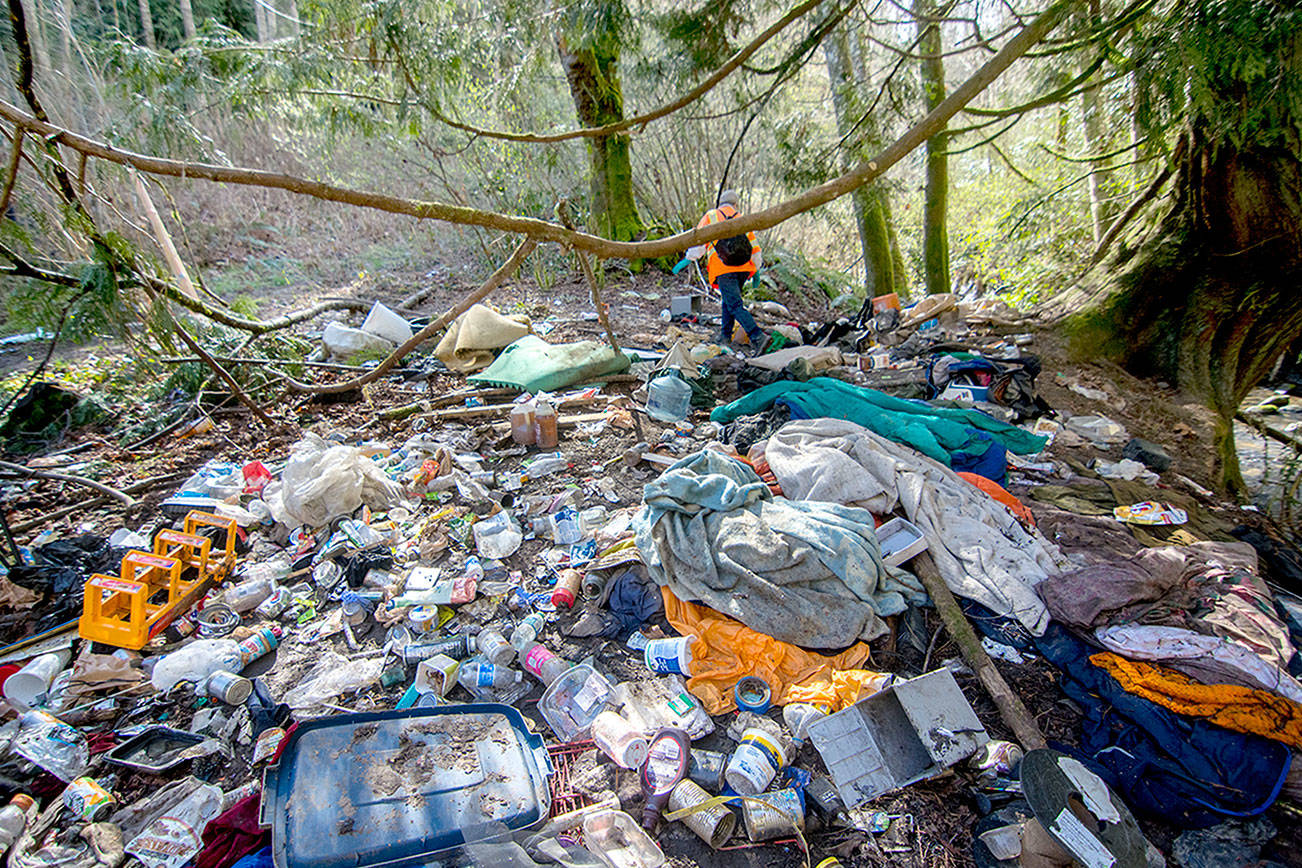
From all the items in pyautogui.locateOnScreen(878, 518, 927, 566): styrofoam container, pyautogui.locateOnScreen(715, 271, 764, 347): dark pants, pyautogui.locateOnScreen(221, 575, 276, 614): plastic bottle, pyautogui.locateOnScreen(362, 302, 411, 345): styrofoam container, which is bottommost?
pyautogui.locateOnScreen(878, 518, 927, 566): styrofoam container

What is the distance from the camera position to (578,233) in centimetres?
262

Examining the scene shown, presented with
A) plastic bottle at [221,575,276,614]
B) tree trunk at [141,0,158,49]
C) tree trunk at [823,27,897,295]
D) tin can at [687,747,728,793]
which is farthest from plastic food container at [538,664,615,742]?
tree trunk at [141,0,158,49]

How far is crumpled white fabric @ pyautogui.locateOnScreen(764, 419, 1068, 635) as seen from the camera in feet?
8.55

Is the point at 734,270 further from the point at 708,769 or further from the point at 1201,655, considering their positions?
the point at 708,769

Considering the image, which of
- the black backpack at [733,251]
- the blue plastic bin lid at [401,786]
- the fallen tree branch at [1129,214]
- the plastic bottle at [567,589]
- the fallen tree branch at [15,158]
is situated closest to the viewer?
the blue plastic bin lid at [401,786]

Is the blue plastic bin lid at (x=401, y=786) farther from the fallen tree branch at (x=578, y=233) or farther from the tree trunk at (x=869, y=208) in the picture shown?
the tree trunk at (x=869, y=208)

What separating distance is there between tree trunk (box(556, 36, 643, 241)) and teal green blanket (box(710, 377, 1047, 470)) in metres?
4.97

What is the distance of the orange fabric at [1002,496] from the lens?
3.07m

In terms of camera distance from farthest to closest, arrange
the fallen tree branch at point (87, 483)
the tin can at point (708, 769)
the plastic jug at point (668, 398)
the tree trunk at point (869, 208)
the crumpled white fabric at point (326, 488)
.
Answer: the tree trunk at point (869, 208) → the plastic jug at point (668, 398) → the fallen tree branch at point (87, 483) → the crumpled white fabric at point (326, 488) → the tin can at point (708, 769)

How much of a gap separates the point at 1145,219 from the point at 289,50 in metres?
7.12

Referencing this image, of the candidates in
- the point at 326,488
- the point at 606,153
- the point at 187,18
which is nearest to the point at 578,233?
the point at 326,488

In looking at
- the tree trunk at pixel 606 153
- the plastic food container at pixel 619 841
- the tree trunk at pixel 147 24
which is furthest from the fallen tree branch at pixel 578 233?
the tree trunk at pixel 147 24

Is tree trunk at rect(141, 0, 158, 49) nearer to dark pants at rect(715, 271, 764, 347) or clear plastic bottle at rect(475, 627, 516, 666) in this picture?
dark pants at rect(715, 271, 764, 347)

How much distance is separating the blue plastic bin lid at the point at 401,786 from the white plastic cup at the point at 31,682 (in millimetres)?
1430
